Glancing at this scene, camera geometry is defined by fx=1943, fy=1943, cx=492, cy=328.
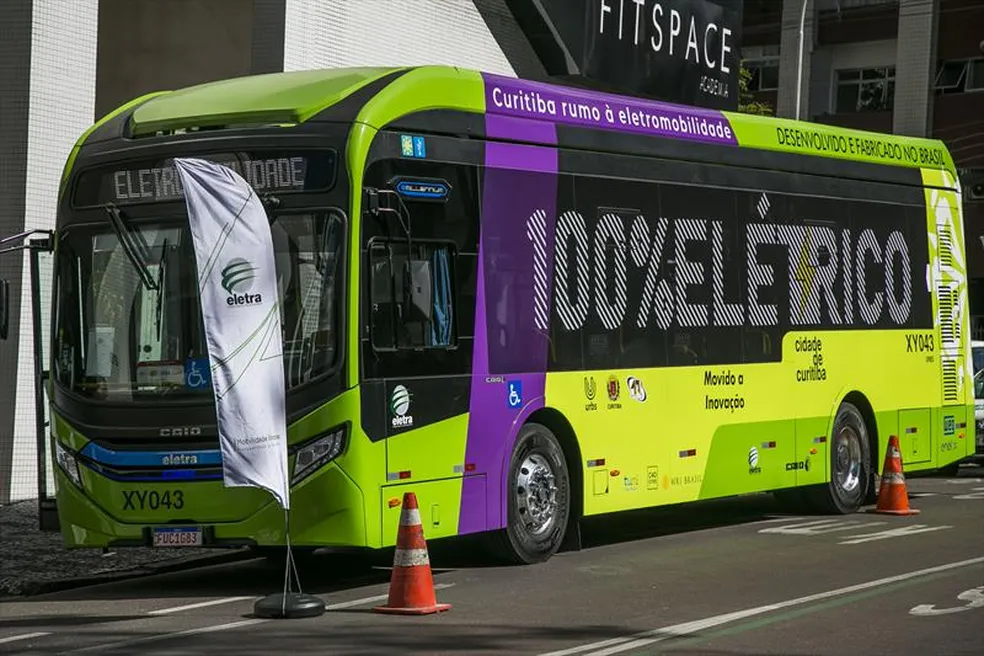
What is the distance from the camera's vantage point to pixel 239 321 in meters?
11.4

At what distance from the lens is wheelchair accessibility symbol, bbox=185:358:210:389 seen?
12766 millimetres

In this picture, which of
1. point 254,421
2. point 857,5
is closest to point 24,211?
A: point 254,421

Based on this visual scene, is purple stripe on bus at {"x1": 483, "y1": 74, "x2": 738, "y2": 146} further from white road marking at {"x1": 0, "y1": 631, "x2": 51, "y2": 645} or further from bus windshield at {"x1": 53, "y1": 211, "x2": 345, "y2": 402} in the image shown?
Result: white road marking at {"x1": 0, "y1": 631, "x2": 51, "y2": 645}

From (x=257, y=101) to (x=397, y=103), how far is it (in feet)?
3.13

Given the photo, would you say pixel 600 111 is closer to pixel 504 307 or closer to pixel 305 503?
pixel 504 307

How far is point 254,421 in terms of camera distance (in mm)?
11492

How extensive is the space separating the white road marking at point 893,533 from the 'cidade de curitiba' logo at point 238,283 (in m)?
6.68

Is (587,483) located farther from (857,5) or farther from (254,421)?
(857,5)

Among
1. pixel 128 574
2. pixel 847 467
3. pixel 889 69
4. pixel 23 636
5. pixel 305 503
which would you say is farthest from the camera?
pixel 889 69

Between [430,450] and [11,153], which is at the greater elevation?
[11,153]

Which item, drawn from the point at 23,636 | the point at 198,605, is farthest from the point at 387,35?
the point at 23,636

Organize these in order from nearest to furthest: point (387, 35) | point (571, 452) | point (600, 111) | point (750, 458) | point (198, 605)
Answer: point (198, 605), point (571, 452), point (600, 111), point (750, 458), point (387, 35)

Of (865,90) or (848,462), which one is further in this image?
(865,90)

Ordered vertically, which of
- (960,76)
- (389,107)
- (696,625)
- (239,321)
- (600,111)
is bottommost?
(696,625)
